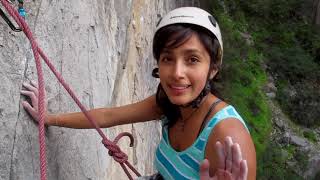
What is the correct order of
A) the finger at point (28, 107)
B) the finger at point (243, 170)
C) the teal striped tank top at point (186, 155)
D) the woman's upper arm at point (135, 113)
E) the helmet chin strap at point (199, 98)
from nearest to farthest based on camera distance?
the finger at point (243, 170) < the teal striped tank top at point (186, 155) < the helmet chin strap at point (199, 98) < the finger at point (28, 107) < the woman's upper arm at point (135, 113)

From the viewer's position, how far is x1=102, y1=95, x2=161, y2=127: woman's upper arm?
2053 mm

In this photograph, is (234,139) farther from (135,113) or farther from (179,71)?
(135,113)

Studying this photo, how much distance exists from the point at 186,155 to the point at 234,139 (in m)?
0.28

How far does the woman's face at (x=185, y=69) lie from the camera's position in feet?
5.40

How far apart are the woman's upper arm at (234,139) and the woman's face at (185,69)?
194 millimetres

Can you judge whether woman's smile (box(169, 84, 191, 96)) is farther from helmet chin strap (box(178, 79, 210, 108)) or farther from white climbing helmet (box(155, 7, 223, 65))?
white climbing helmet (box(155, 7, 223, 65))

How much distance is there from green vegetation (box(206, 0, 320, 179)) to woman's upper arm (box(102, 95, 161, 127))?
8031 mm

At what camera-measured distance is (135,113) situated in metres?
2.08

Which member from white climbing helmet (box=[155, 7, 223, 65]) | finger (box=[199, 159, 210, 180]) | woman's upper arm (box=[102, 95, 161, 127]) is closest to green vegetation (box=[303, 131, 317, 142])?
woman's upper arm (box=[102, 95, 161, 127])

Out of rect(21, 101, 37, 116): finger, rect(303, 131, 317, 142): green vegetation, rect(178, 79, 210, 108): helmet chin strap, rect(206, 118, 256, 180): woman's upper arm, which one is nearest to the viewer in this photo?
rect(206, 118, 256, 180): woman's upper arm

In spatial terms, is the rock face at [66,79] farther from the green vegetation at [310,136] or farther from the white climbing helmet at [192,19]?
the green vegetation at [310,136]

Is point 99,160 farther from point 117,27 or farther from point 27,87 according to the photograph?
point 117,27

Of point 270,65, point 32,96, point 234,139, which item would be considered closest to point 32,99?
point 32,96

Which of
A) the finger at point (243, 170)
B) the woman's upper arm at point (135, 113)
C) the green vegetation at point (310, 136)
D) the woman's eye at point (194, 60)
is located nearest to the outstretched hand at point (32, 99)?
the woman's upper arm at point (135, 113)
